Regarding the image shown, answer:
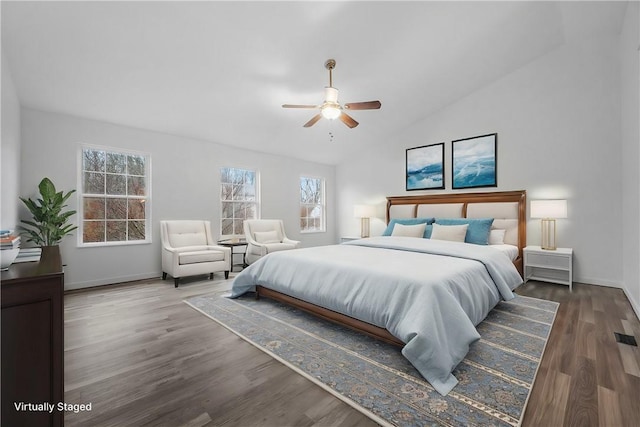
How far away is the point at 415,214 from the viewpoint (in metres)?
5.45

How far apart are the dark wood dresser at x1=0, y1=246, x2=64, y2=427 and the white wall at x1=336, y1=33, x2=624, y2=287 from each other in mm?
4999

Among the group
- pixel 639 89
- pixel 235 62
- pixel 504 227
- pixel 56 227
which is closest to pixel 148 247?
pixel 56 227

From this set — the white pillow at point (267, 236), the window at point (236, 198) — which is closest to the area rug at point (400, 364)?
the white pillow at point (267, 236)

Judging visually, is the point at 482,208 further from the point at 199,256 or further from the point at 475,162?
the point at 199,256

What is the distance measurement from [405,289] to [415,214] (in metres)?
3.66

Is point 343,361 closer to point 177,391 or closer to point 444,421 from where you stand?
point 444,421

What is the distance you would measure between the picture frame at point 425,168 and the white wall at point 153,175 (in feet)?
8.15

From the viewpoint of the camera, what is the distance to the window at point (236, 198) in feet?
17.9

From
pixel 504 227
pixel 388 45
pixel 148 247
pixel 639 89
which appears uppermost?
pixel 388 45

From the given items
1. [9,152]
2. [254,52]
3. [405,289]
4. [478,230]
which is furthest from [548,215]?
[9,152]

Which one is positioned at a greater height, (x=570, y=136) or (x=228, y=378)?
(x=570, y=136)

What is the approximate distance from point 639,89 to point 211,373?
4561 millimetres

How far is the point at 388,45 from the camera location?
3.48 m

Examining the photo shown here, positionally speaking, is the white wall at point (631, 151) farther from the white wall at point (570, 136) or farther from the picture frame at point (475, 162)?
the picture frame at point (475, 162)
